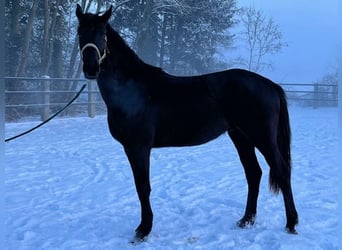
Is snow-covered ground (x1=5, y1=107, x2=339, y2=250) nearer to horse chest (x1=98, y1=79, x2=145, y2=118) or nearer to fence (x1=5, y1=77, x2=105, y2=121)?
horse chest (x1=98, y1=79, x2=145, y2=118)

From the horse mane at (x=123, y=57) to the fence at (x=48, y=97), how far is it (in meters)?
5.25

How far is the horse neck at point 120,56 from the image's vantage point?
2412mm

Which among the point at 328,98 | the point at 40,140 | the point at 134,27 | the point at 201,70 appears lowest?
the point at 40,140

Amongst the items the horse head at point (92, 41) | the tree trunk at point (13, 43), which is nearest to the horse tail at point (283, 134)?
the horse head at point (92, 41)

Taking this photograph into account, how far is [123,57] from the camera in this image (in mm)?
2467

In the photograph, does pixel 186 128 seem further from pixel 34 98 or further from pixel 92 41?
pixel 34 98

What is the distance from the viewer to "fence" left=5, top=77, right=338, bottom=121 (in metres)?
8.79

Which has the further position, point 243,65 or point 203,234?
point 243,65

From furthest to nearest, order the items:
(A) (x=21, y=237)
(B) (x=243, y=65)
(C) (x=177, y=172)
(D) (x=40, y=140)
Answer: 1. (B) (x=243, y=65)
2. (D) (x=40, y=140)
3. (C) (x=177, y=172)
4. (A) (x=21, y=237)

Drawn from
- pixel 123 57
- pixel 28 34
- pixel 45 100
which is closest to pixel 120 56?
pixel 123 57

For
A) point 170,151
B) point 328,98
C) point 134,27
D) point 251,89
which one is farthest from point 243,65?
point 251,89

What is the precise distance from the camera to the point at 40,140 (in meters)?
6.44

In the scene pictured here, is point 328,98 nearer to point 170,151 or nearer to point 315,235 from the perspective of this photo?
point 170,151

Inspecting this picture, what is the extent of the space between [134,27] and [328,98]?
A: 29.7ft
